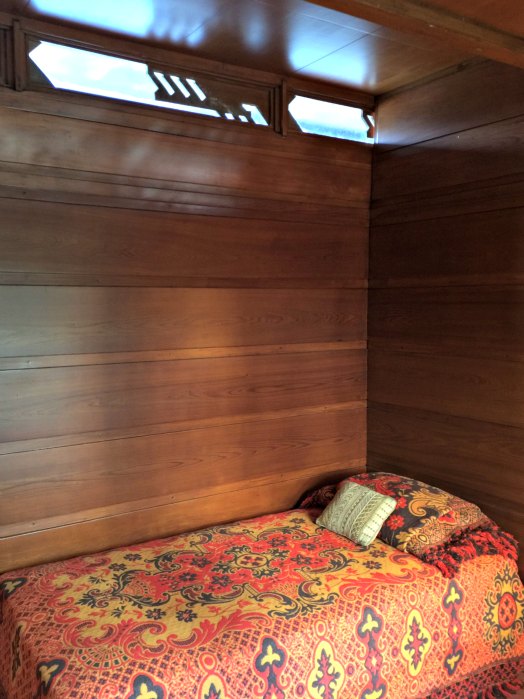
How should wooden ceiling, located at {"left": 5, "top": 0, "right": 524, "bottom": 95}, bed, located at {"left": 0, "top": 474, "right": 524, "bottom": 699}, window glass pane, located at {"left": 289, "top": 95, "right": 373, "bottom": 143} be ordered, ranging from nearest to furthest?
wooden ceiling, located at {"left": 5, "top": 0, "right": 524, "bottom": 95}
bed, located at {"left": 0, "top": 474, "right": 524, "bottom": 699}
window glass pane, located at {"left": 289, "top": 95, "right": 373, "bottom": 143}

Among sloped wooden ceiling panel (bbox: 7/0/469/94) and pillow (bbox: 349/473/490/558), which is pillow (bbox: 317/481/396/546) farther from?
sloped wooden ceiling panel (bbox: 7/0/469/94)

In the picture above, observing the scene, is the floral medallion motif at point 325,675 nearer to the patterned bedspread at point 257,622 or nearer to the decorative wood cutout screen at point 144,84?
the patterned bedspread at point 257,622

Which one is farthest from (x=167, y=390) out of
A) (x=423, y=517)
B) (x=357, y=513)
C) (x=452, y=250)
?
(x=452, y=250)

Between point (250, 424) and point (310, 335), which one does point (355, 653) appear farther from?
point (310, 335)

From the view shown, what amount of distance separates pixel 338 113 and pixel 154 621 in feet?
8.16

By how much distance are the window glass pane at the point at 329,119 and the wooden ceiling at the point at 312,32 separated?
0.13m

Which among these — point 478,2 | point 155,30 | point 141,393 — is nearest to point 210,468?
point 141,393

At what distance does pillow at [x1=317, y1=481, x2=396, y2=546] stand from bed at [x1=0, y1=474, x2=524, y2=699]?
53 millimetres

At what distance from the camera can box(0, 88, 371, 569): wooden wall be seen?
98.3 inches

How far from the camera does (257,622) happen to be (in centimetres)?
211

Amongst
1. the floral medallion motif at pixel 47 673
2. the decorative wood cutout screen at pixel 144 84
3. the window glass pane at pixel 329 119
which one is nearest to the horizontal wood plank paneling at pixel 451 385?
the window glass pane at pixel 329 119

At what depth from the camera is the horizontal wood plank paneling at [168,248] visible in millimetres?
2482

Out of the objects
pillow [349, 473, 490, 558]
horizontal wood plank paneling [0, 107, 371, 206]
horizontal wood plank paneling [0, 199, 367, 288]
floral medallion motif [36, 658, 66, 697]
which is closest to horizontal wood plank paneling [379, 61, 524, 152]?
horizontal wood plank paneling [0, 107, 371, 206]

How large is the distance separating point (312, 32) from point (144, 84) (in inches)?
28.4
